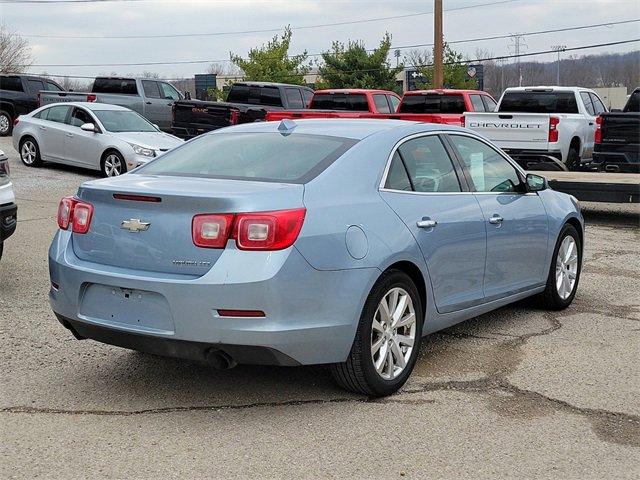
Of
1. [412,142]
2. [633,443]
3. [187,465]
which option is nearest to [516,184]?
[412,142]

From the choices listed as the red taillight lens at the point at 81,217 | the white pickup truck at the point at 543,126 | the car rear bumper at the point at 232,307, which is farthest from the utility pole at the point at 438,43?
the car rear bumper at the point at 232,307

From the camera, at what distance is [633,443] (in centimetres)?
448

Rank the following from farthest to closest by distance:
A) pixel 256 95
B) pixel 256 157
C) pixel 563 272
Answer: pixel 256 95 < pixel 563 272 < pixel 256 157

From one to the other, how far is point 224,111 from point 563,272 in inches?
541

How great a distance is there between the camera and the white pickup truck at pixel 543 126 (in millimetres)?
15797

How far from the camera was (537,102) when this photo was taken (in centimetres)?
1844

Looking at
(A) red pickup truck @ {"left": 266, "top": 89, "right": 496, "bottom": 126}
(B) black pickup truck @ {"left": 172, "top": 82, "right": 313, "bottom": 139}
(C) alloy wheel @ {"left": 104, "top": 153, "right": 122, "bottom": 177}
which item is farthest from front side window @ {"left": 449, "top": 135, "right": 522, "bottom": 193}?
(B) black pickup truck @ {"left": 172, "top": 82, "right": 313, "bottom": 139}

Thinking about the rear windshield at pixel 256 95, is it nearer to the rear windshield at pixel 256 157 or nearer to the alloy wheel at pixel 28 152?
the alloy wheel at pixel 28 152

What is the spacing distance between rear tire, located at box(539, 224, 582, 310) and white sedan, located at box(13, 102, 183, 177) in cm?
1026

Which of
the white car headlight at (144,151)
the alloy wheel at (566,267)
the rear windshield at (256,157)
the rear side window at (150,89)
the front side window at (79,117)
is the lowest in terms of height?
the alloy wheel at (566,267)

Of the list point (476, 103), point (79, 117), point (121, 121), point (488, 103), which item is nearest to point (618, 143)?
point (476, 103)

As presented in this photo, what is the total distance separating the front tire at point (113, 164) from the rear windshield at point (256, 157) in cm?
1144

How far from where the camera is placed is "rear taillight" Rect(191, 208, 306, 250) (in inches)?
177

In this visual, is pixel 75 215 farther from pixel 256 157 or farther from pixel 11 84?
pixel 11 84
